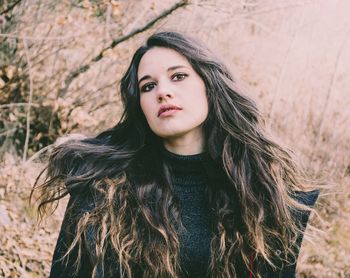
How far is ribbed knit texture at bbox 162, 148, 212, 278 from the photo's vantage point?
2.41 meters

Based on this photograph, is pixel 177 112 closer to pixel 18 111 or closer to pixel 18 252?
pixel 18 252

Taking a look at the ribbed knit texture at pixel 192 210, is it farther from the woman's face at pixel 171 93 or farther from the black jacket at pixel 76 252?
the black jacket at pixel 76 252

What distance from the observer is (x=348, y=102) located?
20.2ft

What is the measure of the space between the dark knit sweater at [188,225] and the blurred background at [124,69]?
1.83m

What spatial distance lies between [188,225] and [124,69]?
12.0 ft

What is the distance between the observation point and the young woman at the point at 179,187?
94.3 inches

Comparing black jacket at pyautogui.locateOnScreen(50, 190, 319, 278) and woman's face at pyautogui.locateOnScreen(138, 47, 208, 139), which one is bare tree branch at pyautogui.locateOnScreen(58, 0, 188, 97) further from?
black jacket at pyautogui.locateOnScreen(50, 190, 319, 278)

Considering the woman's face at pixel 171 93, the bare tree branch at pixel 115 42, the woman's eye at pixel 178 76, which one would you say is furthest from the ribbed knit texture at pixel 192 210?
the bare tree branch at pixel 115 42

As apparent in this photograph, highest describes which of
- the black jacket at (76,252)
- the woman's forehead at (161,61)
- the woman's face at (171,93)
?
the woman's forehead at (161,61)

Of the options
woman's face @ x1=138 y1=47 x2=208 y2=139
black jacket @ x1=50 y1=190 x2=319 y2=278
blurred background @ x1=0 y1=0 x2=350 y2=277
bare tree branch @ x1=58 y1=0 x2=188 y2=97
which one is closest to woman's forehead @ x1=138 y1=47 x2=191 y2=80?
woman's face @ x1=138 y1=47 x2=208 y2=139

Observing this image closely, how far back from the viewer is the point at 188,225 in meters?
2.47

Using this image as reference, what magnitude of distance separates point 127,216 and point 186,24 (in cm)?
408

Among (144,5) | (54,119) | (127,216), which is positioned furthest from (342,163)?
(127,216)

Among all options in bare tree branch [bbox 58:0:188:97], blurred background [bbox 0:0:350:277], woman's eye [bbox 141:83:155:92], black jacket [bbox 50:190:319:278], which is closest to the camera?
black jacket [bbox 50:190:319:278]
